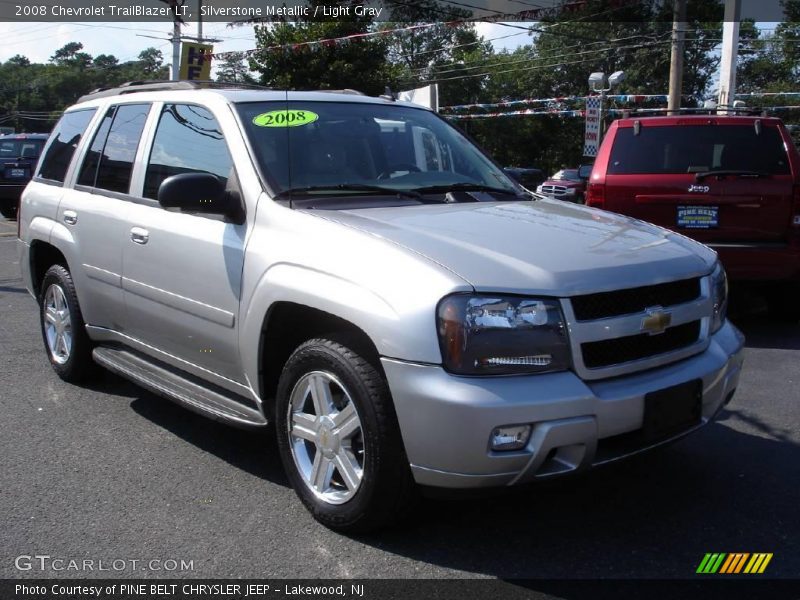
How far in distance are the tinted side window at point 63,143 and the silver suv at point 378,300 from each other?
1.75 ft

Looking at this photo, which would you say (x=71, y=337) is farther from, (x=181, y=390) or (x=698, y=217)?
(x=698, y=217)

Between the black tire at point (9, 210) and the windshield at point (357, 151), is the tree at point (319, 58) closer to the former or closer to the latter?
the black tire at point (9, 210)

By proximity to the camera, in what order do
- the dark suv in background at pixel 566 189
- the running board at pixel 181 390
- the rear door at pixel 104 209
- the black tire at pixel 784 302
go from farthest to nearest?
the dark suv in background at pixel 566 189, the black tire at pixel 784 302, the rear door at pixel 104 209, the running board at pixel 181 390

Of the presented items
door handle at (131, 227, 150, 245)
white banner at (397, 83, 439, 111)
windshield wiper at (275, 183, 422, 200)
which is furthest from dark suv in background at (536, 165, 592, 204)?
door handle at (131, 227, 150, 245)

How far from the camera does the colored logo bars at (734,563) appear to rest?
3012 mm

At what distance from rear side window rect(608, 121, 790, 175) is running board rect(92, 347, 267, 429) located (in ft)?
14.3

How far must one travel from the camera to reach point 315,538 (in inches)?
129

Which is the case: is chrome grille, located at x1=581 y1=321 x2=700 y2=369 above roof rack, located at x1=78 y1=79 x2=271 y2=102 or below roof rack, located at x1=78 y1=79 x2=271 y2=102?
below

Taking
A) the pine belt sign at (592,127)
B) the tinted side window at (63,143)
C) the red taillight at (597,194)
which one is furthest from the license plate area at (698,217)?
the pine belt sign at (592,127)

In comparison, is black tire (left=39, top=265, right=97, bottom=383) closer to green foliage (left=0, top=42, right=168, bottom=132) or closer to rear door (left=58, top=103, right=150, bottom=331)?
rear door (left=58, top=103, right=150, bottom=331)

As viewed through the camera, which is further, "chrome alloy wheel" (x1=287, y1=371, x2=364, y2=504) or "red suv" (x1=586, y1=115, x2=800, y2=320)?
"red suv" (x1=586, y1=115, x2=800, y2=320)

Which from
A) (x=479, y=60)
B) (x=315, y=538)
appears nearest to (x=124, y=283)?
(x=315, y=538)

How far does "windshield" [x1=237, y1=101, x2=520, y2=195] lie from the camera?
3820 millimetres

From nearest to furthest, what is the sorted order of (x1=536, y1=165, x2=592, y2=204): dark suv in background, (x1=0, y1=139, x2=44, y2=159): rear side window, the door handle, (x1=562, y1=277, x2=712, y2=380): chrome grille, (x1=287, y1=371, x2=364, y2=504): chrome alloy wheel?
(x1=562, y1=277, x2=712, y2=380): chrome grille, (x1=287, y1=371, x2=364, y2=504): chrome alloy wheel, the door handle, (x1=536, y1=165, x2=592, y2=204): dark suv in background, (x1=0, y1=139, x2=44, y2=159): rear side window
